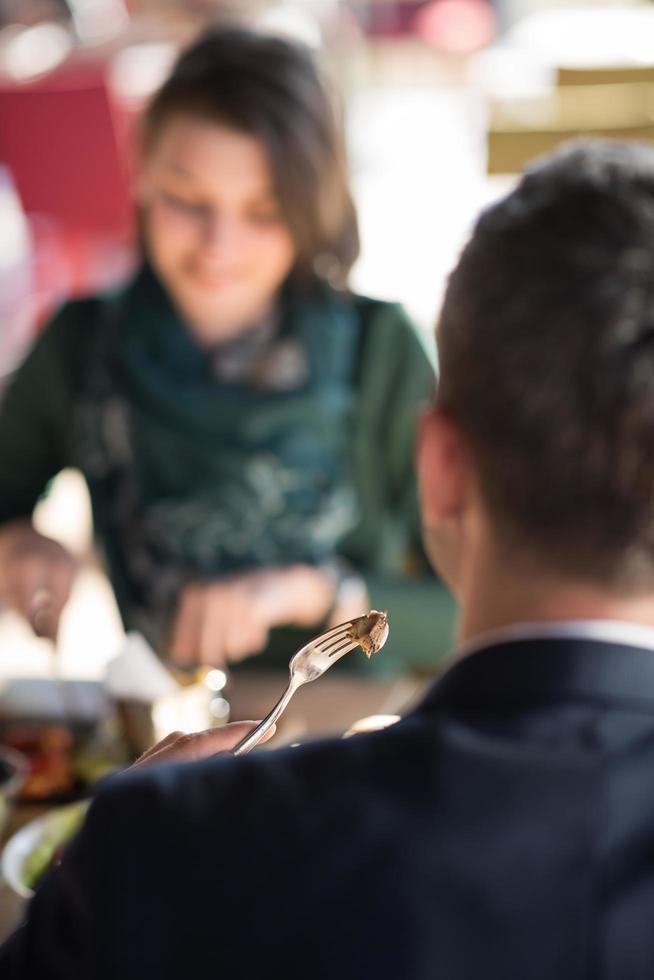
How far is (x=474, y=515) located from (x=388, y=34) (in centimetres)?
891

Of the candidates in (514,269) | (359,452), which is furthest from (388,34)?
(514,269)

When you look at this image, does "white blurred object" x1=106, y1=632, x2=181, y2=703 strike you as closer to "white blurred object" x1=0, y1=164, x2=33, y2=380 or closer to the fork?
the fork

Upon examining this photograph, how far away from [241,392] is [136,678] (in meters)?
0.61

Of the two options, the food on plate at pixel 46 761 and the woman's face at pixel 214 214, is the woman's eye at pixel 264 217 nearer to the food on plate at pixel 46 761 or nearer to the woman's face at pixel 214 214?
the woman's face at pixel 214 214

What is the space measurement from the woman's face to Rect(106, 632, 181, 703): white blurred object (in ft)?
1.95

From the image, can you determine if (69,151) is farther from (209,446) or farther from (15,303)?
(209,446)

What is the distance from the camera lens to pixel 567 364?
56 centimetres

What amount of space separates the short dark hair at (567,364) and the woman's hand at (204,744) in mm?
194

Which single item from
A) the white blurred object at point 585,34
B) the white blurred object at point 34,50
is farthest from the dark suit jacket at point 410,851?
the white blurred object at point 585,34

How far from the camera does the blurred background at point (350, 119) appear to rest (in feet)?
8.27

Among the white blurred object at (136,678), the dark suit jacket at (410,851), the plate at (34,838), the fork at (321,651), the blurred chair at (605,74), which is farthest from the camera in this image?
the blurred chair at (605,74)

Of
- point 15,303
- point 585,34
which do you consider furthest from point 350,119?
point 585,34

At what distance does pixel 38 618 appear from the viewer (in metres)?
1.28

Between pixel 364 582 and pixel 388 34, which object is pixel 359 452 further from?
pixel 388 34
